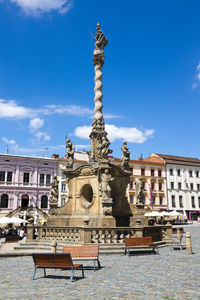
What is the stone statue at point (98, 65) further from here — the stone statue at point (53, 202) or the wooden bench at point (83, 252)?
the wooden bench at point (83, 252)

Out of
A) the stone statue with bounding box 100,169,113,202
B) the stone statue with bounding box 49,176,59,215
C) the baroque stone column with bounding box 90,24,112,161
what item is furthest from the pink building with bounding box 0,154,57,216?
the stone statue with bounding box 100,169,113,202

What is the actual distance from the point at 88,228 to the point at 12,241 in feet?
23.3

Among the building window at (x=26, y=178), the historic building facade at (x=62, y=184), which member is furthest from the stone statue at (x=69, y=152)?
the building window at (x=26, y=178)

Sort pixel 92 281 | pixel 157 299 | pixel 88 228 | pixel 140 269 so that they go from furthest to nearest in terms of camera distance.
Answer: pixel 88 228 → pixel 140 269 → pixel 92 281 → pixel 157 299

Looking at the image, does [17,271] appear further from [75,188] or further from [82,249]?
[75,188]

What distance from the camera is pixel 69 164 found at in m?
17.0

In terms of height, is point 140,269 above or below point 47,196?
below

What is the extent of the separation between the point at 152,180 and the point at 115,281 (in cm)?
4794

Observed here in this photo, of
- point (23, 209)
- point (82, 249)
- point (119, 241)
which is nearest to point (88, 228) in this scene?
point (119, 241)

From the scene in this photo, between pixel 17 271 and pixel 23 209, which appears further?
pixel 23 209

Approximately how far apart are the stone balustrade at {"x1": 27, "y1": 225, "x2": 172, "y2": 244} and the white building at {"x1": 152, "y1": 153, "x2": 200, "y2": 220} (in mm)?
41540

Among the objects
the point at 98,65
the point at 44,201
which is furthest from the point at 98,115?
the point at 44,201

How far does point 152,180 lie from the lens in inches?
2125

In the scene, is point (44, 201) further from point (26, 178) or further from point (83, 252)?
point (83, 252)
